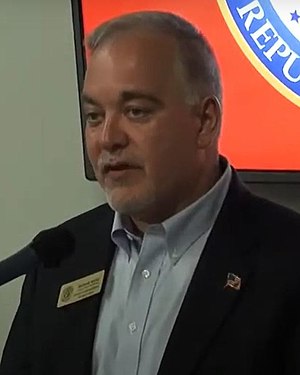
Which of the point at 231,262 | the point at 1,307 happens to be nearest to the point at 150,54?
the point at 231,262

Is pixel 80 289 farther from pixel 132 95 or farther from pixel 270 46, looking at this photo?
pixel 270 46

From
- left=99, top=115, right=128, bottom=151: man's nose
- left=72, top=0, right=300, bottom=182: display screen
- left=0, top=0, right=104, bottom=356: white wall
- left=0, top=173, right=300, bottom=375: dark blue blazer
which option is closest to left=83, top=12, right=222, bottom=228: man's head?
left=99, top=115, right=128, bottom=151: man's nose

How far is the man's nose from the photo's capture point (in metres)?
1.31

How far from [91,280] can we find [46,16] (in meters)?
0.80

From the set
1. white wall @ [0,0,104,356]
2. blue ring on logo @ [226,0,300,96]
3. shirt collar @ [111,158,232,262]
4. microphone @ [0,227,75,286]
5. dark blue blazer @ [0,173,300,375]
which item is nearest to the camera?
microphone @ [0,227,75,286]

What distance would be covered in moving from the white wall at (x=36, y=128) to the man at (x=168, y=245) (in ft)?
1.93

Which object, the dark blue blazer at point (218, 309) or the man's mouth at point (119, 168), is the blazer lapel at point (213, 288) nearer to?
the dark blue blazer at point (218, 309)

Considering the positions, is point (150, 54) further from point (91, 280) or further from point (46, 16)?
point (46, 16)

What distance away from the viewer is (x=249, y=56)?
6.29ft

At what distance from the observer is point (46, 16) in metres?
2.02

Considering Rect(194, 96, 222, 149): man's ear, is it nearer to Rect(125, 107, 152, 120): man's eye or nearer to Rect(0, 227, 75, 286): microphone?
Rect(125, 107, 152, 120): man's eye

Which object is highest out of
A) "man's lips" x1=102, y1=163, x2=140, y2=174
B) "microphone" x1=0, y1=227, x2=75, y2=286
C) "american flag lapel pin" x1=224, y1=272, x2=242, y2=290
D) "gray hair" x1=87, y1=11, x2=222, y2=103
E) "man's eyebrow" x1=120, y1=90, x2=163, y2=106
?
"gray hair" x1=87, y1=11, x2=222, y2=103

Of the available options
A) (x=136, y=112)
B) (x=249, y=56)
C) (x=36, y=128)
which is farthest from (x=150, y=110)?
(x=36, y=128)

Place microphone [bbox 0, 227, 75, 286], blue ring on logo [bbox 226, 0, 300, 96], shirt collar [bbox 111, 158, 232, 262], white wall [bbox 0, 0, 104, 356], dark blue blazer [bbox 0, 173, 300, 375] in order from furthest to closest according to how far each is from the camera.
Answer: white wall [bbox 0, 0, 104, 356] < blue ring on logo [bbox 226, 0, 300, 96] < shirt collar [bbox 111, 158, 232, 262] < dark blue blazer [bbox 0, 173, 300, 375] < microphone [bbox 0, 227, 75, 286]
